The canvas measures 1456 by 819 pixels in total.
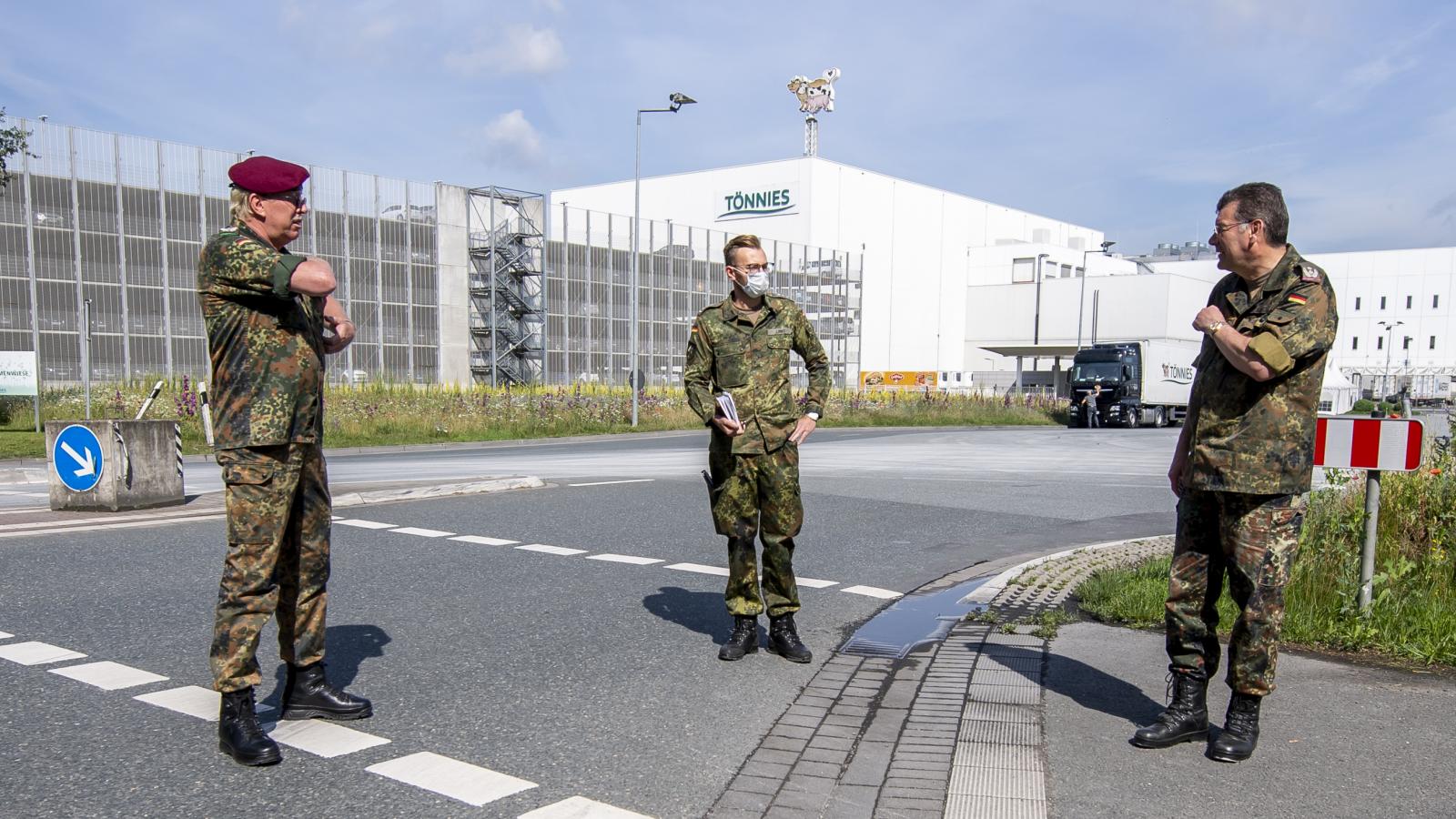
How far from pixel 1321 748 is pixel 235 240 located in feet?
14.0

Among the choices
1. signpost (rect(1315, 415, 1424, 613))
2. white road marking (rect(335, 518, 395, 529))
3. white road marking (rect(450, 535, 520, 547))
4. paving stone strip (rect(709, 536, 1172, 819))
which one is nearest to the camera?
paving stone strip (rect(709, 536, 1172, 819))

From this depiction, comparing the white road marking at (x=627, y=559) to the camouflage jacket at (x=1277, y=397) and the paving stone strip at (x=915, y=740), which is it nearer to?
the paving stone strip at (x=915, y=740)

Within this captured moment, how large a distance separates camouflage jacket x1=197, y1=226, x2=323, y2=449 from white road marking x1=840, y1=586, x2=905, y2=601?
4.05 m

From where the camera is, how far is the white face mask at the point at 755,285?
5.04m

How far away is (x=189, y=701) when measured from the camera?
171 inches

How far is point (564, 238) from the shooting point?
5225cm

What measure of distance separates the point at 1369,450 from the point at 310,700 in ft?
16.5

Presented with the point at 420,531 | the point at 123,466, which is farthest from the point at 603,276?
the point at 420,531

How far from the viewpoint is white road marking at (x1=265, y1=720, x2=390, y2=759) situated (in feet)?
12.6

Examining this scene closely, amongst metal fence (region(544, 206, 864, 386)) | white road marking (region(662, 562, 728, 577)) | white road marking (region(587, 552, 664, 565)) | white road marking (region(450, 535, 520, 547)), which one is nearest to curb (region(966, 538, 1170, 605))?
white road marking (region(662, 562, 728, 577))

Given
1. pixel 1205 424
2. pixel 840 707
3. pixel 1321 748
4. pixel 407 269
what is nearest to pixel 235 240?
pixel 840 707

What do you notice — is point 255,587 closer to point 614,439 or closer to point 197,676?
point 197,676

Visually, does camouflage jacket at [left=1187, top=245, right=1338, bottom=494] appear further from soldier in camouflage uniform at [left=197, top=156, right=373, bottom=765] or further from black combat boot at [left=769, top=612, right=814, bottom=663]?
soldier in camouflage uniform at [left=197, top=156, right=373, bottom=765]

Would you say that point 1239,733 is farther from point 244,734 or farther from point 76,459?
point 76,459
